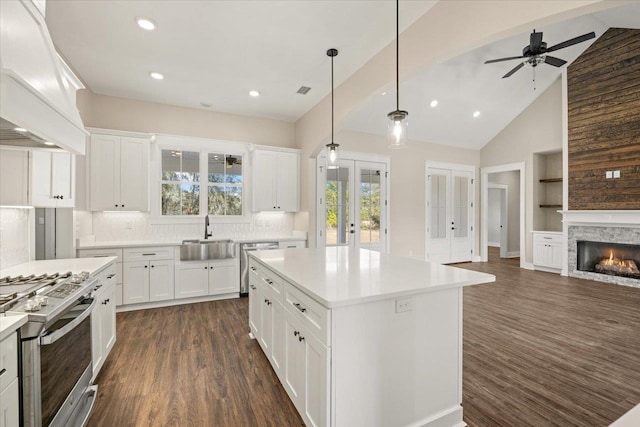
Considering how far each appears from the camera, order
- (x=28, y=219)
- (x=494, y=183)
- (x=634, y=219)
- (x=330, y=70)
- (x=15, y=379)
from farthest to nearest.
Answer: (x=494, y=183) < (x=634, y=219) < (x=330, y=70) < (x=28, y=219) < (x=15, y=379)

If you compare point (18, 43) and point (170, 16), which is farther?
point (170, 16)

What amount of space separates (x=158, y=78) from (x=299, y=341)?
3838 mm

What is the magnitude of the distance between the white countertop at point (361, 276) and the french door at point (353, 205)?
295cm

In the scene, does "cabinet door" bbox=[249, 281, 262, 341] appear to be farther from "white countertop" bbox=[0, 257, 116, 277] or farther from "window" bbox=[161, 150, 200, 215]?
"window" bbox=[161, 150, 200, 215]

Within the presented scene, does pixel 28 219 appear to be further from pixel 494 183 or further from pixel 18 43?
pixel 494 183

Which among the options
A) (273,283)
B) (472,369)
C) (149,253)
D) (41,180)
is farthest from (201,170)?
(472,369)

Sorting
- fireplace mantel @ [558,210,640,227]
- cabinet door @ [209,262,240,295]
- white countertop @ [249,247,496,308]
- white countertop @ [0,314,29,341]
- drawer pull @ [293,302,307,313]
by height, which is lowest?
cabinet door @ [209,262,240,295]

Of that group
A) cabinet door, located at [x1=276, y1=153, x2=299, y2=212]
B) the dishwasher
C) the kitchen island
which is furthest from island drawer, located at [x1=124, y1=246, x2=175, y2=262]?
the kitchen island

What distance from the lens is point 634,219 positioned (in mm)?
4922

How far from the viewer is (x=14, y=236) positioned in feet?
8.04

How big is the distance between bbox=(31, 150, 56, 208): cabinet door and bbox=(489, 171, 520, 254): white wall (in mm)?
10336

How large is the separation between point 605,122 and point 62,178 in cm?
802

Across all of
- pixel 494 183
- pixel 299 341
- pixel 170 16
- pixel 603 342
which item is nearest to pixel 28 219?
pixel 170 16

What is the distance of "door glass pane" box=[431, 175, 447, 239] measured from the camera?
7188mm
